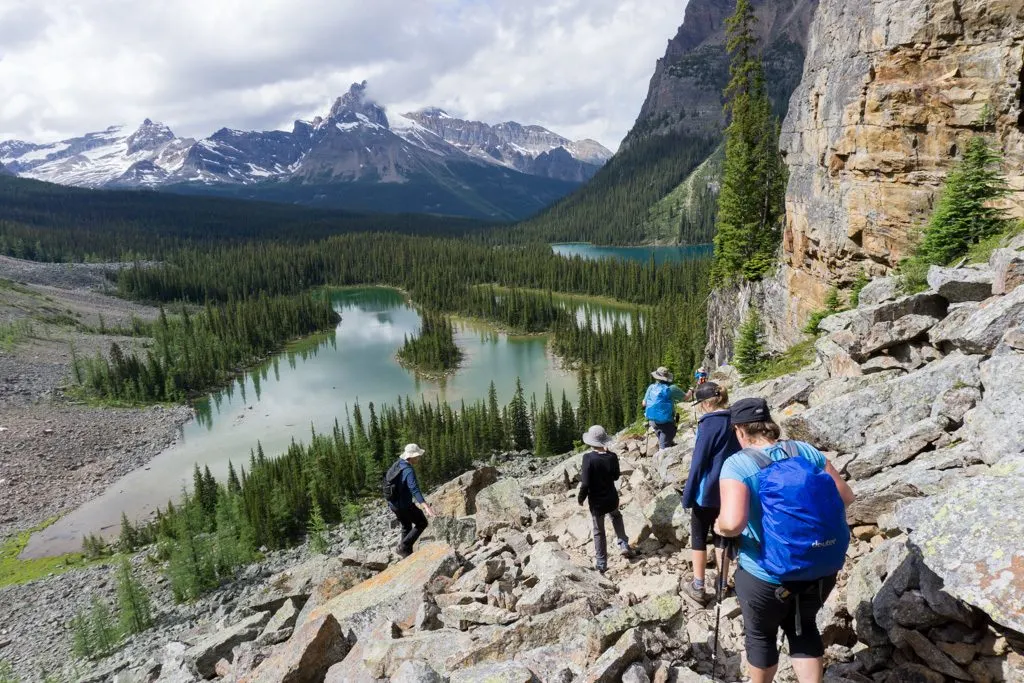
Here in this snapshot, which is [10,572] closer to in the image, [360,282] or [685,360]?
[685,360]

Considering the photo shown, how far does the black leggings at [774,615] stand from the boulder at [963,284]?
10.4m

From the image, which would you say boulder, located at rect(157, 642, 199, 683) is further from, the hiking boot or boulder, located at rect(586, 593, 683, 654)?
the hiking boot

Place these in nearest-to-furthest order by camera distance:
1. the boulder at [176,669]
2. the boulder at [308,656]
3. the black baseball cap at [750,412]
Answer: the black baseball cap at [750,412] < the boulder at [308,656] < the boulder at [176,669]

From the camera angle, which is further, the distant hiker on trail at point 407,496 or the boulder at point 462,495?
the boulder at point 462,495

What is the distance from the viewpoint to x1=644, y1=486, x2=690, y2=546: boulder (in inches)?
380

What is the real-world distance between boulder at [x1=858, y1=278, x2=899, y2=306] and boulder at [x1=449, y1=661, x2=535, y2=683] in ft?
52.6

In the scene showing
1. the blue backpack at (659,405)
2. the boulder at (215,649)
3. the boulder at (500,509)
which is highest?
the blue backpack at (659,405)

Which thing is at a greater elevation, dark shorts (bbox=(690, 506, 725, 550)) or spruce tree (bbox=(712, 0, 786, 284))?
spruce tree (bbox=(712, 0, 786, 284))

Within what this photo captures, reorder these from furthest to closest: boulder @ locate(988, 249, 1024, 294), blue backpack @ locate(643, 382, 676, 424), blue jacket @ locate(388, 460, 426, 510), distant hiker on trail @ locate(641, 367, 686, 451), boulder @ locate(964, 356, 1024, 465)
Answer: blue backpack @ locate(643, 382, 676, 424) < distant hiker on trail @ locate(641, 367, 686, 451) < blue jacket @ locate(388, 460, 426, 510) < boulder @ locate(988, 249, 1024, 294) < boulder @ locate(964, 356, 1024, 465)

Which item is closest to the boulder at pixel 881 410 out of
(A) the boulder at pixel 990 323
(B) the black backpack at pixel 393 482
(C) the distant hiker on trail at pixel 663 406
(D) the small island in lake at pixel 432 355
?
(A) the boulder at pixel 990 323

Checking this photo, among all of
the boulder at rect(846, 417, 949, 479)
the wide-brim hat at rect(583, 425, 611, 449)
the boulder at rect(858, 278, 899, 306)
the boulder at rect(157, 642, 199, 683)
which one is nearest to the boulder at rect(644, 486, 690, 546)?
the wide-brim hat at rect(583, 425, 611, 449)

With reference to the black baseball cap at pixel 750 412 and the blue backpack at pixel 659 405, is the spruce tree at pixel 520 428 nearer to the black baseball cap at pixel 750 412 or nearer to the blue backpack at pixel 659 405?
the blue backpack at pixel 659 405

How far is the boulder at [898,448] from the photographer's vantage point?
855cm

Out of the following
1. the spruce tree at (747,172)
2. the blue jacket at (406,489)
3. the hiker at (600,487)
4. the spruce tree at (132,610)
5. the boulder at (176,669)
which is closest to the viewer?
the hiker at (600,487)
